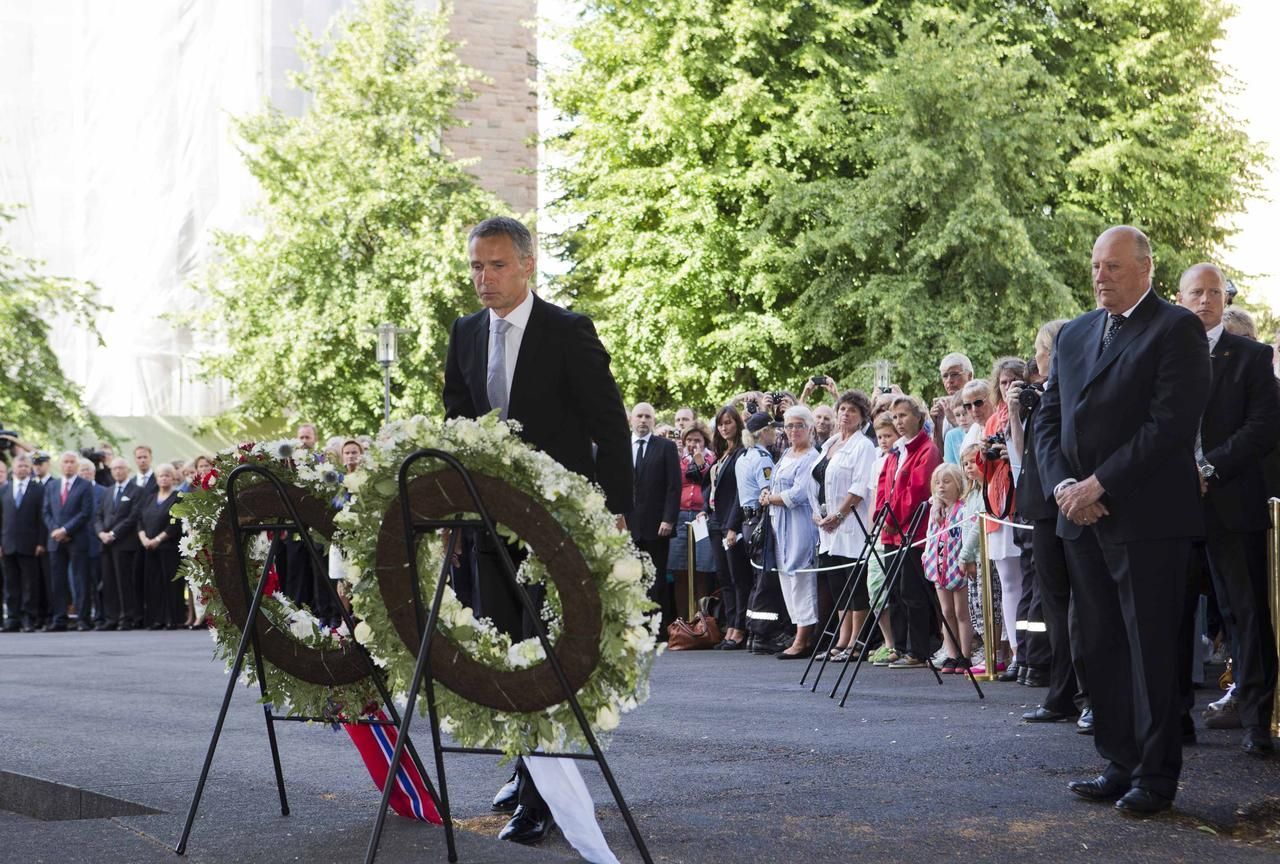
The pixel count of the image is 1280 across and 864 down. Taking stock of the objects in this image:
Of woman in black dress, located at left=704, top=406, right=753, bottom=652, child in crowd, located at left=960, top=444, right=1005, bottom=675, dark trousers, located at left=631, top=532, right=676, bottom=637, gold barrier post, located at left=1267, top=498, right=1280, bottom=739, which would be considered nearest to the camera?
gold barrier post, located at left=1267, top=498, right=1280, bottom=739

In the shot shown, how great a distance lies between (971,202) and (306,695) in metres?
26.0

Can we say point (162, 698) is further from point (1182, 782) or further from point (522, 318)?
point (1182, 782)

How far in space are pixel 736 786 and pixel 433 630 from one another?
2581 mm

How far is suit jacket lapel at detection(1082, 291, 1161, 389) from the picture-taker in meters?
6.52

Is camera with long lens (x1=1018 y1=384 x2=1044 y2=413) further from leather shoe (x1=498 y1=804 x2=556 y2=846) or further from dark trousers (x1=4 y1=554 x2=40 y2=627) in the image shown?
dark trousers (x1=4 y1=554 x2=40 y2=627)

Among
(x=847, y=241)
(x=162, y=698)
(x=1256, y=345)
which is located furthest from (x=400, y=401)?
(x=1256, y=345)

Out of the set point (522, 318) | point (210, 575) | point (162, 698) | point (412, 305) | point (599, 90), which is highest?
point (599, 90)

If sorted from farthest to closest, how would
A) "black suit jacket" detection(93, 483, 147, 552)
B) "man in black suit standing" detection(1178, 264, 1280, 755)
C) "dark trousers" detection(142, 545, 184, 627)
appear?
1. "dark trousers" detection(142, 545, 184, 627)
2. "black suit jacket" detection(93, 483, 147, 552)
3. "man in black suit standing" detection(1178, 264, 1280, 755)

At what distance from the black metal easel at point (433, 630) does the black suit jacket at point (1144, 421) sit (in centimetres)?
263

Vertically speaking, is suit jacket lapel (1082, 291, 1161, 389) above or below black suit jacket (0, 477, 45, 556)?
above

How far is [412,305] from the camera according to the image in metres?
36.9

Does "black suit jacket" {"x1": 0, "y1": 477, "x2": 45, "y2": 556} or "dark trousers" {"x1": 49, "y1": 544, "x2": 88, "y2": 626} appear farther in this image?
"black suit jacket" {"x1": 0, "y1": 477, "x2": 45, "y2": 556}

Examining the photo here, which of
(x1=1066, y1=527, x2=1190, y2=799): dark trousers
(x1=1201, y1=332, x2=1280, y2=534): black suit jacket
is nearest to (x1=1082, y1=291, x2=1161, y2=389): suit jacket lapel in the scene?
(x1=1066, y1=527, x2=1190, y2=799): dark trousers

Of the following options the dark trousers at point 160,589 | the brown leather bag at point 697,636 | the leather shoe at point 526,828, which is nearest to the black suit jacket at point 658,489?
the brown leather bag at point 697,636
